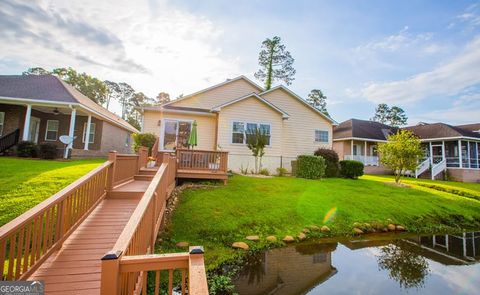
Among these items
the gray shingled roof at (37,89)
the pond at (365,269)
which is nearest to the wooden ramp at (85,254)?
the pond at (365,269)

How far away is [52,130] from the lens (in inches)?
659

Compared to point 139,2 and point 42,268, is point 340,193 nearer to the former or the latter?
point 42,268

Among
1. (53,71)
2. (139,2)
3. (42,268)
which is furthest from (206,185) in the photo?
(53,71)

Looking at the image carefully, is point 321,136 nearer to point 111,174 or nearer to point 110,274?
point 111,174

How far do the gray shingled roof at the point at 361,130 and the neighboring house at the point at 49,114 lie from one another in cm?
2369

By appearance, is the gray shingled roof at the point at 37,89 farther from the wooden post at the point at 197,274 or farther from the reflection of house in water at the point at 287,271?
the wooden post at the point at 197,274

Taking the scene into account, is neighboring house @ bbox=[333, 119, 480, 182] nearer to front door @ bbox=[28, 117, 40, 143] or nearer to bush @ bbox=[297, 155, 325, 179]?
bush @ bbox=[297, 155, 325, 179]

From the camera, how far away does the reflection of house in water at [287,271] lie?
4340 mm

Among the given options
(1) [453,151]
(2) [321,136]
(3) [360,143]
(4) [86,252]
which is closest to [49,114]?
(4) [86,252]

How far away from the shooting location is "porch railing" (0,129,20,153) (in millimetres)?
13581

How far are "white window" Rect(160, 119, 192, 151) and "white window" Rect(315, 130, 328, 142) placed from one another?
10129mm

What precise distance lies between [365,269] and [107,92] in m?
55.7

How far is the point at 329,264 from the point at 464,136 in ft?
84.2

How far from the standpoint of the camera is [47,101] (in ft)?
44.0
